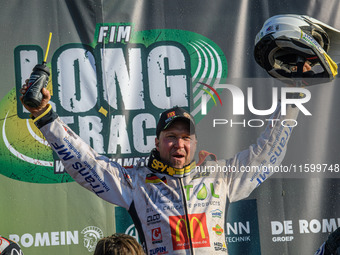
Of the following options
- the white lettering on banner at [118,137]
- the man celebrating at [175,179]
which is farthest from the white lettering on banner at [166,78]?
the man celebrating at [175,179]

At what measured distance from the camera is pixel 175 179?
3.29 metres

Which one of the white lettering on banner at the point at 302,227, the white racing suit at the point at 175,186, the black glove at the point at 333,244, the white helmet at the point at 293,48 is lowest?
the white lettering on banner at the point at 302,227

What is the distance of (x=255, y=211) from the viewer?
3852mm

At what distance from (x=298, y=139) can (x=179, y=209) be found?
3.22 feet

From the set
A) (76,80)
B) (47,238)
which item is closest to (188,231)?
(47,238)

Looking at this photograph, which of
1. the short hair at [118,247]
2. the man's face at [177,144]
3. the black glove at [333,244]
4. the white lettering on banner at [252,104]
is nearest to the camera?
the short hair at [118,247]

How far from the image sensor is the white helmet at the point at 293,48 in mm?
3234

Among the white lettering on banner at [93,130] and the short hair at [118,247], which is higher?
the white lettering on banner at [93,130]

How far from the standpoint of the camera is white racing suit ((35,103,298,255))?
315 centimetres

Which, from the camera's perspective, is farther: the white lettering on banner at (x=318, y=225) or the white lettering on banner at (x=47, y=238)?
the white lettering on banner at (x=318, y=225)

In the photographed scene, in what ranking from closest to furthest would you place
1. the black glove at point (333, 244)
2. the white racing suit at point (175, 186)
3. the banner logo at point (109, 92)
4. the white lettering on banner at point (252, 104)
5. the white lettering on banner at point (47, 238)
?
the black glove at point (333, 244) < the white racing suit at point (175, 186) < the white lettering on banner at point (252, 104) < the white lettering on banner at point (47, 238) < the banner logo at point (109, 92)

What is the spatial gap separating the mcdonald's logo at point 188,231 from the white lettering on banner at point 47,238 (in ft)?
2.57

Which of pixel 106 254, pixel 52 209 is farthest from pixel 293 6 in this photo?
pixel 106 254

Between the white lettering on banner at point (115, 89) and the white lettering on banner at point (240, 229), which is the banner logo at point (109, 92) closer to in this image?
the white lettering on banner at point (115, 89)
